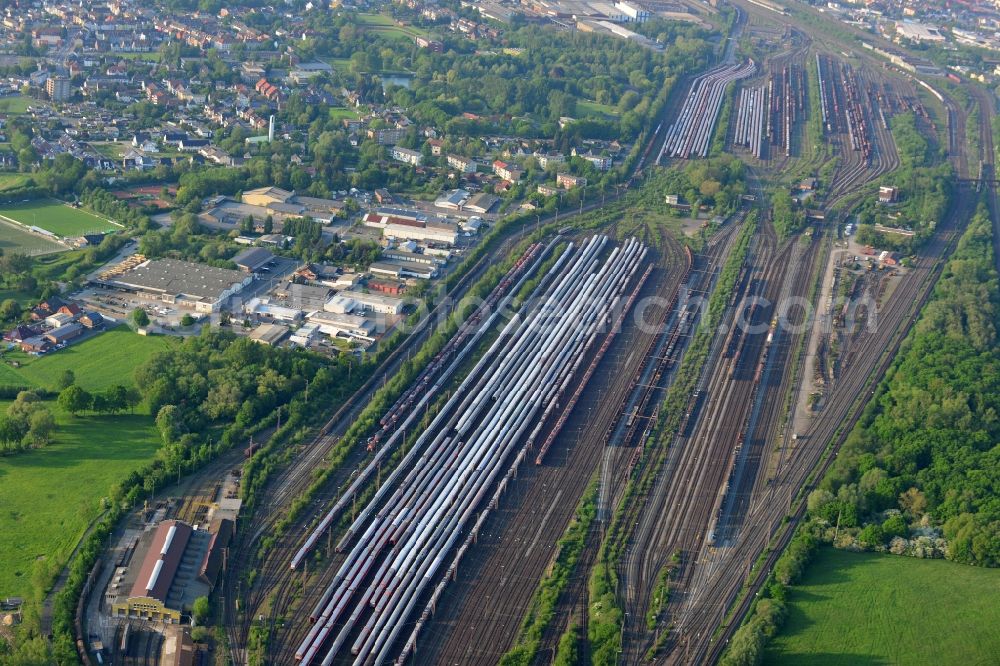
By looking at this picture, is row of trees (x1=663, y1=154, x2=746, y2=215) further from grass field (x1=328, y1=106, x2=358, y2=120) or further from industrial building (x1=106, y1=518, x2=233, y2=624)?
industrial building (x1=106, y1=518, x2=233, y2=624)

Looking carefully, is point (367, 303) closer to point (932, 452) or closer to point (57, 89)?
point (932, 452)

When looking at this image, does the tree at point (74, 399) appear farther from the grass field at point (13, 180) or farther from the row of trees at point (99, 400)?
the grass field at point (13, 180)

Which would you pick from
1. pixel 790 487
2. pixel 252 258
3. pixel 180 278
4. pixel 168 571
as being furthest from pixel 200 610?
pixel 252 258

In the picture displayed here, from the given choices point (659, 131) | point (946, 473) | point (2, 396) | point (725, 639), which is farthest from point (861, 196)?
point (2, 396)

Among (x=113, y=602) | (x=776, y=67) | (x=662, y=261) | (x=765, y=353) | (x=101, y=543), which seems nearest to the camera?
(x=113, y=602)

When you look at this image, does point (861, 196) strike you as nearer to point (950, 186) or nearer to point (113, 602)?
point (950, 186)

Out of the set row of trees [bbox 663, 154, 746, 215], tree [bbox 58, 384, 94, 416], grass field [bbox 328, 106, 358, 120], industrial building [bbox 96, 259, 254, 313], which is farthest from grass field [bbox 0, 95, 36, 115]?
row of trees [bbox 663, 154, 746, 215]

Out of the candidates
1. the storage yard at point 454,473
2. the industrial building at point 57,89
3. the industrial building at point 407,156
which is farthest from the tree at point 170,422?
the industrial building at point 57,89

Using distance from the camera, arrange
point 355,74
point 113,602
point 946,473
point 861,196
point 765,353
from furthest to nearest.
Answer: point 355,74 → point 861,196 → point 765,353 → point 946,473 → point 113,602
